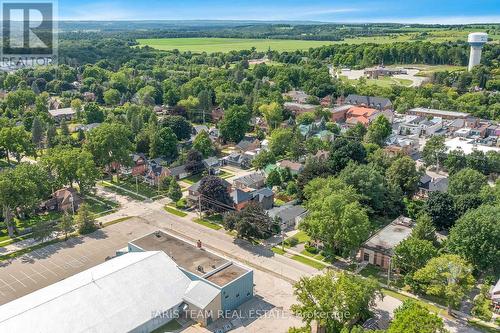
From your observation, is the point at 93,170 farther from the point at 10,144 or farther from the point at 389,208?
the point at 389,208

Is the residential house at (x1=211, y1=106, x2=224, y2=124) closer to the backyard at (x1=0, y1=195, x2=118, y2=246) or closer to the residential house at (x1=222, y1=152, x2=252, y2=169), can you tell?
the residential house at (x1=222, y1=152, x2=252, y2=169)

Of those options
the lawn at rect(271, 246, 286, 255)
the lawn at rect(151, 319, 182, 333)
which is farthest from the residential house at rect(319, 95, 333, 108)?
the lawn at rect(151, 319, 182, 333)

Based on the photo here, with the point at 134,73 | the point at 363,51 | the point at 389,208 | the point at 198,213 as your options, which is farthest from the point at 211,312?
the point at 363,51

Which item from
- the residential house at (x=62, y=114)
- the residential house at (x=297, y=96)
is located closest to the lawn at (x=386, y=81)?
the residential house at (x=297, y=96)

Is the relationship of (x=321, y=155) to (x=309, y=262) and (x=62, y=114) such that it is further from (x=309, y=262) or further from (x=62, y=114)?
(x=62, y=114)

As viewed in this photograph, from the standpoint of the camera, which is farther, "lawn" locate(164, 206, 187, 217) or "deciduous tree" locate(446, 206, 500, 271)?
"lawn" locate(164, 206, 187, 217)

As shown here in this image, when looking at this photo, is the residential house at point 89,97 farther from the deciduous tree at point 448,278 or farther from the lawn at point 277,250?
the deciduous tree at point 448,278
